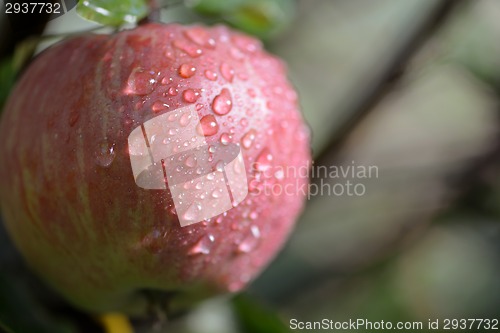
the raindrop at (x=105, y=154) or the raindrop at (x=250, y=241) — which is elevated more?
the raindrop at (x=105, y=154)

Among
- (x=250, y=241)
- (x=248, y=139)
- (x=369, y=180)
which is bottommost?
(x=369, y=180)

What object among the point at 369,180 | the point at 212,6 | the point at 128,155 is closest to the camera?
the point at 128,155

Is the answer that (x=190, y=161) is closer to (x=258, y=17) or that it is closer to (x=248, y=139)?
(x=248, y=139)

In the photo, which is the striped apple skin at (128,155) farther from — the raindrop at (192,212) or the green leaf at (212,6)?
the green leaf at (212,6)

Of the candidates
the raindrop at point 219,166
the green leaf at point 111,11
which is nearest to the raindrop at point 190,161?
the raindrop at point 219,166

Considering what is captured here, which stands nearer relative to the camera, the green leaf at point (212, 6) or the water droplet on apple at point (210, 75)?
the water droplet on apple at point (210, 75)

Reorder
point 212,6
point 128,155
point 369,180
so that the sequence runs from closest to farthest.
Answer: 1. point 128,155
2. point 212,6
3. point 369,180

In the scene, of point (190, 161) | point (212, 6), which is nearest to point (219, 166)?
point (190, 161)
